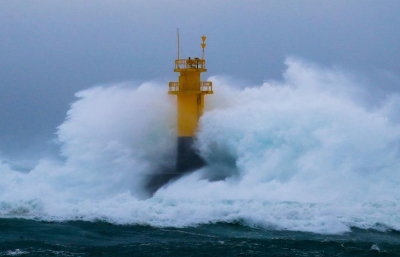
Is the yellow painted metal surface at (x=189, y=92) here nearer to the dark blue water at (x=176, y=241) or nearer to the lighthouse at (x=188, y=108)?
the lighthouse at (x=188, y=108)

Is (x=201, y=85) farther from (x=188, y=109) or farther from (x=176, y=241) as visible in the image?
(x=176, y=241)

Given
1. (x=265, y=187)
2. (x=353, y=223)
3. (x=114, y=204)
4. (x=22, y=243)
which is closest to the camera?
(x=22, y=243)

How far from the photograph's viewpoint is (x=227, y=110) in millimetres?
23125

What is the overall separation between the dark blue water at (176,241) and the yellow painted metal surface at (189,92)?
5.84 meters

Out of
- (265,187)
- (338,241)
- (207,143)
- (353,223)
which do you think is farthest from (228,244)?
(207,143)

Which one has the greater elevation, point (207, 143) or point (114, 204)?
point (207, 143)

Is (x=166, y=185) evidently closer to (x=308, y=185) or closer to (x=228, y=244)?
(x=308, y=185)

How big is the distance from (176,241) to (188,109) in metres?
7.46

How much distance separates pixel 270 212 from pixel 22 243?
236 inches

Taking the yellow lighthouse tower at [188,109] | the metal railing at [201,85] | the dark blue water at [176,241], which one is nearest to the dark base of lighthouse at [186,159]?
the yellow lighthouse tower at [188,109]

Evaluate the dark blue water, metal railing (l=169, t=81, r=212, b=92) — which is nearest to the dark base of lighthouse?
metal railing (l=169, t=81, r=212, b=92)

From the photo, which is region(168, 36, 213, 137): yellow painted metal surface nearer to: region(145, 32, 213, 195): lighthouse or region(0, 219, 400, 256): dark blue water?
region(145, 32, 213, 195): lighthouse

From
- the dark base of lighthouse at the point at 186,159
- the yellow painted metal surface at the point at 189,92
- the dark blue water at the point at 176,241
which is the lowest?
the dark blue water at the point at 176,241

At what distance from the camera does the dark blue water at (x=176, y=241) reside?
14695mm
